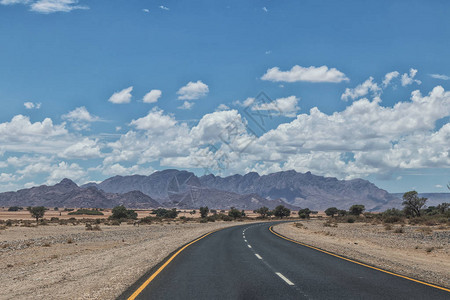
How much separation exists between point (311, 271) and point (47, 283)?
8343 millimetres

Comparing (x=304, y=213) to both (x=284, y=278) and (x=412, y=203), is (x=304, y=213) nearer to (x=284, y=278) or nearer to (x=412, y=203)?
(x=412, y=203)

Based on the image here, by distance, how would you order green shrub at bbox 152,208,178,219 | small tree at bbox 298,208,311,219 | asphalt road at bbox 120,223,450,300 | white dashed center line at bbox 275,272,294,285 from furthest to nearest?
green shrub at bbox 152,208,178,219
small tree at bbox 298,208,311,219
white dashed center line at bbox 275,272,294,285
asphalt road at bbox 120,223,450,300

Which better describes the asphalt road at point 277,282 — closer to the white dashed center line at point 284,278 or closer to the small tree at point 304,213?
the white dashed center line at point 284,278

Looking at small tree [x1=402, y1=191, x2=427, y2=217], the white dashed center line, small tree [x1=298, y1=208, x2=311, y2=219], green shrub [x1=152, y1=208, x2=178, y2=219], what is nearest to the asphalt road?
the white dashed center line

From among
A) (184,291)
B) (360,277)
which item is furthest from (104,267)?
(360,277)

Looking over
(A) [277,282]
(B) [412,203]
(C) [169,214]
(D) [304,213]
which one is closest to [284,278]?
(A) [277,282]

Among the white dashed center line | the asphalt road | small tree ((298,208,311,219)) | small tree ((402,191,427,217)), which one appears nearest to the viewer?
the asphalt road

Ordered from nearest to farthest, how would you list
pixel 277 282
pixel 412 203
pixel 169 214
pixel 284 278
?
pixel 277 282 → pixel 284 278 → pixel 412 203 → pixel 169 214

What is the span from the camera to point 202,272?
13258 millimetres

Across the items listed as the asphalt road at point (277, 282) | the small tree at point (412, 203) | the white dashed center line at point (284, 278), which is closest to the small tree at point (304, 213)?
the small tree at point (412, 203)

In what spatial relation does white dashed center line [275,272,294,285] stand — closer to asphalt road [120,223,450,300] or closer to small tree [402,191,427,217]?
asphalt road [120,223,450,300]

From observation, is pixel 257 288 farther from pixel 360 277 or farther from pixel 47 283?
pixel 47 283

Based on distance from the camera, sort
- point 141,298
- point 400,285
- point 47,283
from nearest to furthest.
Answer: point 141,298 < point 400,285 < point 47,283

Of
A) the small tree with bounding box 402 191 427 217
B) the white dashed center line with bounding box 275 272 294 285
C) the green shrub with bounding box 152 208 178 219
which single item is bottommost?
the green shrub with bounding box 152 208 178 219
